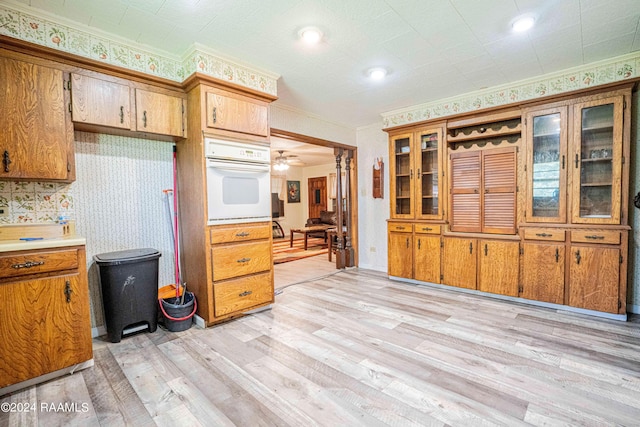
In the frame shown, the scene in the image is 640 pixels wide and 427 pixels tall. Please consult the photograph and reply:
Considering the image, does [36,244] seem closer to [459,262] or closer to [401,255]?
[401,255]

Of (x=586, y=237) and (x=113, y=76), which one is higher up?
(x=113, y=76)

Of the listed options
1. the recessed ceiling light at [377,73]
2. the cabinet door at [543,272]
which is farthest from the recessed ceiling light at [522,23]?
the cabinet door at [543,272]

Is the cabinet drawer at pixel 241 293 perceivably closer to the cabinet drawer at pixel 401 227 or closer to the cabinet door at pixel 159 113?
the cabinet door at pixel 159 113

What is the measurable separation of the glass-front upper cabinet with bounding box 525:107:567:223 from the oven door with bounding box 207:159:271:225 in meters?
2.92

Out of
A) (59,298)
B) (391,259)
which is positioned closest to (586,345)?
(391,259)

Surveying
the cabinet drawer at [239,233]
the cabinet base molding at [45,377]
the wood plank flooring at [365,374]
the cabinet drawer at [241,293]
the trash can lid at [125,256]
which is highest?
the cabinet drawer at [239,233]

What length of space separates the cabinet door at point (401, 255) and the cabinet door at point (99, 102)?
3.53 m

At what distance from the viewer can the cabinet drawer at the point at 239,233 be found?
274cm

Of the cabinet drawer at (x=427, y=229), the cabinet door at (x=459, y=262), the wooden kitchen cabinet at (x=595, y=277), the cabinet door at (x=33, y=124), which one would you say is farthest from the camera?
the cabinet drawer at (x=427, y=229)

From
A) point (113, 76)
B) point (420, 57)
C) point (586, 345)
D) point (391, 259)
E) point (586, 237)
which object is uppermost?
point (420, 57)

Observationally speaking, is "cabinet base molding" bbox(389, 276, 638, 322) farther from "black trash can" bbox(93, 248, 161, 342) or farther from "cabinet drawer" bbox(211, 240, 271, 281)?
"black trash can" bbox(93, 248, 161, 342)

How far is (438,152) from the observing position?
402 cm

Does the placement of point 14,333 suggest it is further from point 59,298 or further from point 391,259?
point 391,259

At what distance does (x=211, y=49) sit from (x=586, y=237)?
402 cm
